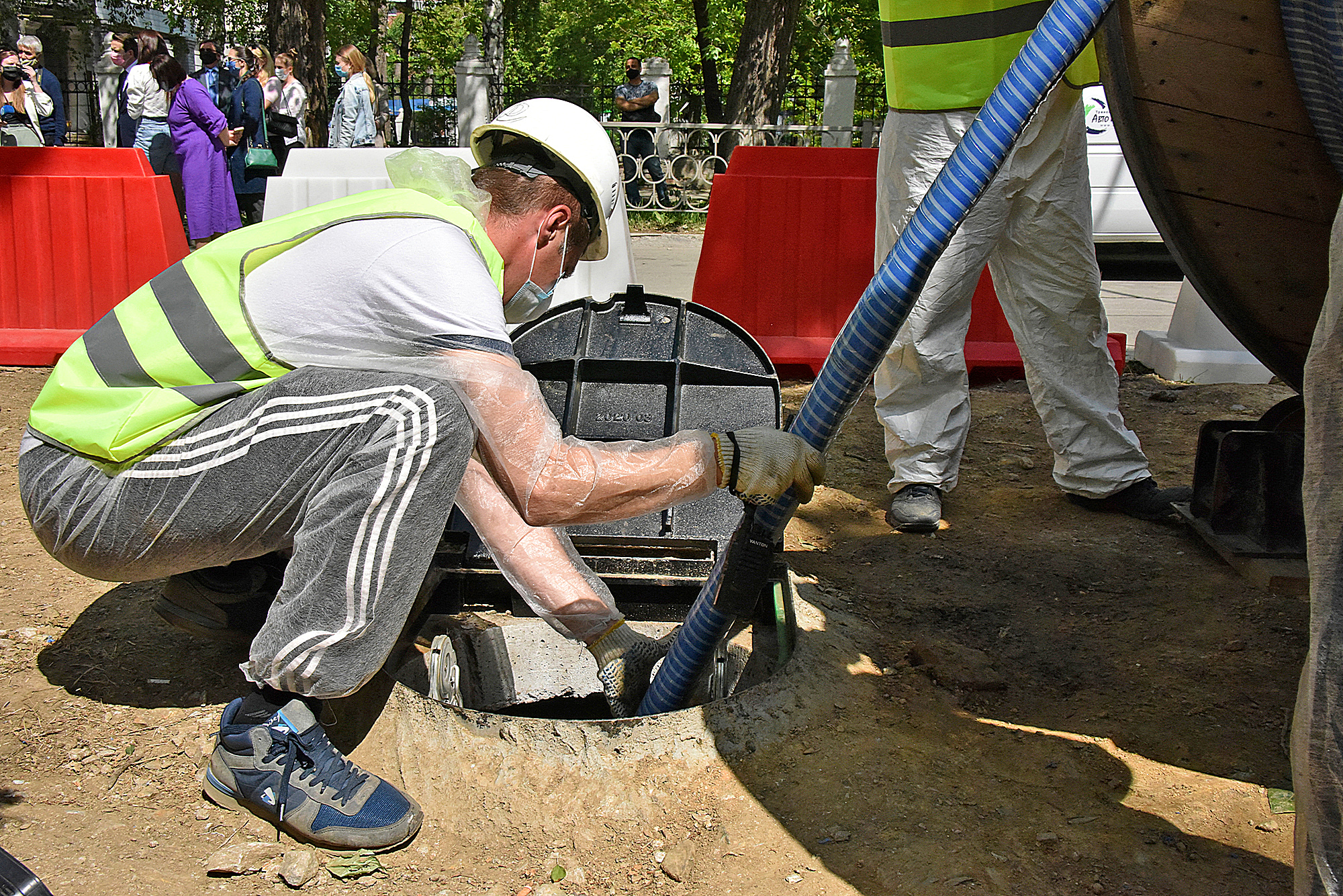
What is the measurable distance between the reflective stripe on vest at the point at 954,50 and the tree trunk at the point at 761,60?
10.5 metres

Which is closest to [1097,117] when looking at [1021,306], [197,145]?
[1021,306]

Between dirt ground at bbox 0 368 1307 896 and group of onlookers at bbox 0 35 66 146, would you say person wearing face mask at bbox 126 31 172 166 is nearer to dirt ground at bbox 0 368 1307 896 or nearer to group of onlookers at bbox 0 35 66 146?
group of onlookers at bbox 0 35 66 146

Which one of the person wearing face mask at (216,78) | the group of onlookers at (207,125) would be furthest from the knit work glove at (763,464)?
the person wearing face mask at (216,78)

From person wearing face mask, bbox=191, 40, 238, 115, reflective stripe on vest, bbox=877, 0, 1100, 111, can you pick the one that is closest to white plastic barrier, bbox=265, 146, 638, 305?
reflective stripe on vest, bbox=877, 0, 1100, 111

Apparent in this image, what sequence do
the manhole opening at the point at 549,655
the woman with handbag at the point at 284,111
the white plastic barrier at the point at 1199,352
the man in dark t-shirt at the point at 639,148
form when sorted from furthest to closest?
the man in dark t-shirt at the point at 639,148
the woman with handbag at the point at 284,111
the white plastic barrier at the point at 1199,352
the manhole opening at the point at 549,655

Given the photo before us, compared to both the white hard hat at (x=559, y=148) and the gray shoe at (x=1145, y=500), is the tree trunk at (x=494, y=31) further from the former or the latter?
the white hard hat at (x=559, y=148)

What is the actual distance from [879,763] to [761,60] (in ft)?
41.0

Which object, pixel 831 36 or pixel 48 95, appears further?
pixel 831 36

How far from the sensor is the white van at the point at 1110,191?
830cm

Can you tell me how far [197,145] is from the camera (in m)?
8.41

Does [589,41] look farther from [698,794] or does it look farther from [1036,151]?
[698,794]

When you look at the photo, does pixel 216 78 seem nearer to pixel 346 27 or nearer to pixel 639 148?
pixel 639 148

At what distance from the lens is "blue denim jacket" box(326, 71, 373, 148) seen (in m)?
10.5

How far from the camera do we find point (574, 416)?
3.15 metres
